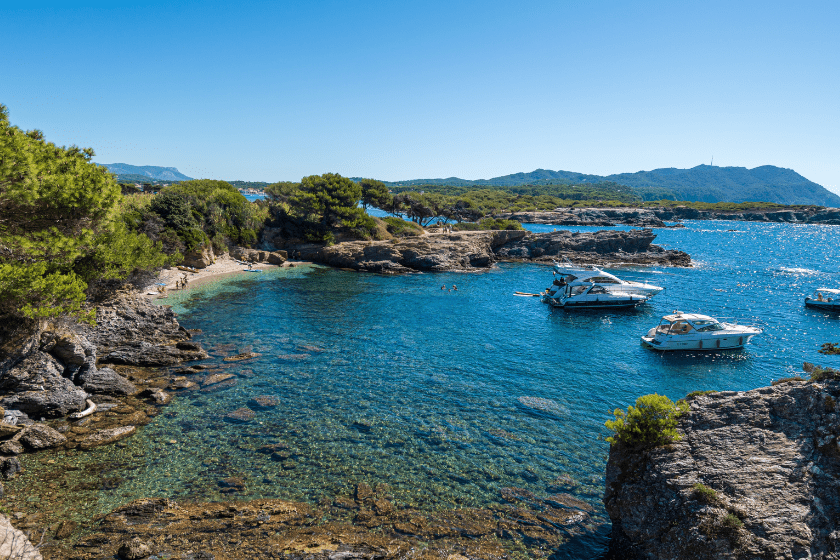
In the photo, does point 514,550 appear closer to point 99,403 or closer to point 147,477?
point 147,477

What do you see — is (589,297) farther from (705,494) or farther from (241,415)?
(705,494)

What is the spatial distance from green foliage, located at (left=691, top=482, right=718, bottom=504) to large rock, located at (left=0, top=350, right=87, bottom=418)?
2454 centimetres

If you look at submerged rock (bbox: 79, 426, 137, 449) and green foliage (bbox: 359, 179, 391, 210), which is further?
green foliage (bbox: 359, 179, 391, 210)

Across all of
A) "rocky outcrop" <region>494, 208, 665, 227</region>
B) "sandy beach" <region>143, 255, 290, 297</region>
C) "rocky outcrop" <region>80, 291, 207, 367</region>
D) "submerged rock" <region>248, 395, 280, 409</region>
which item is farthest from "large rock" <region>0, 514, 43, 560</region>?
"rocky outcrop" <region>494, 208, 665, 227</region>

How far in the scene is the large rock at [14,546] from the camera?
31.1 ft

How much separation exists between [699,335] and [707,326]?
3.82 feet

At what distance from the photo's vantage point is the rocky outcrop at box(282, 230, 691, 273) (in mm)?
66125

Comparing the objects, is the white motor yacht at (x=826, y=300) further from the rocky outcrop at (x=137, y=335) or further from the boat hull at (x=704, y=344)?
the rocky outcrop at (x=137, y=335)

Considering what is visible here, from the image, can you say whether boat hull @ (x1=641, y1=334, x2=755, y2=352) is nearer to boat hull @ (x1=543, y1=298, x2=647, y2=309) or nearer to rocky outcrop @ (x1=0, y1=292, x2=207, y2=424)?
boat hull @ (x1=543, y1=298, x2=647, y2=309)

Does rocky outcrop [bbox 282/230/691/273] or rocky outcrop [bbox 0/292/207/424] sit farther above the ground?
rocky outcrop [bbox 282/230/691/273]

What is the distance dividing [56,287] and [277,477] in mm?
12596

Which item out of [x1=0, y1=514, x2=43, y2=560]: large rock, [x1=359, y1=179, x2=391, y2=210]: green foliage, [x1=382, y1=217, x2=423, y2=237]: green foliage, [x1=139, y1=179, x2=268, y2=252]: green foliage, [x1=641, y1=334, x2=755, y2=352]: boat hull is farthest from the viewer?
[x1=359, y1=179, x2=391, y2=210]: green foliage

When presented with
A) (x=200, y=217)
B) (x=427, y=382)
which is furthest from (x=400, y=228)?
(x=427, y=382)

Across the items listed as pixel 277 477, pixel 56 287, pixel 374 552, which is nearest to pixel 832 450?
pixel 374 552
